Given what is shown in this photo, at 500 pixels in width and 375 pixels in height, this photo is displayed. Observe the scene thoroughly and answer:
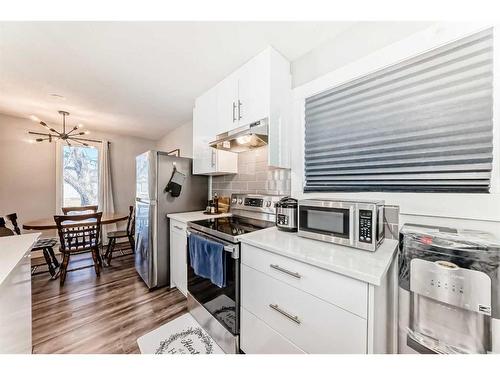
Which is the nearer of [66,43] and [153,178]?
[66,43]

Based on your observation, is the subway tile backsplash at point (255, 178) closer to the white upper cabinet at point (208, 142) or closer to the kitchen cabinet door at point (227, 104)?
the white upper cabinet at point (208, 142)

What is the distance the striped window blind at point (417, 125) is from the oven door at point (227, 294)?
0.92 m

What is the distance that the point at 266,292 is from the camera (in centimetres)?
112

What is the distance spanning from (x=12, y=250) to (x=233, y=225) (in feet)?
4.37

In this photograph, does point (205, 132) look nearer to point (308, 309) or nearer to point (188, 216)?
point (188, 216)

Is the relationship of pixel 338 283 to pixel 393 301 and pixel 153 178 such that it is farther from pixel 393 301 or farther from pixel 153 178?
pixel 153 178

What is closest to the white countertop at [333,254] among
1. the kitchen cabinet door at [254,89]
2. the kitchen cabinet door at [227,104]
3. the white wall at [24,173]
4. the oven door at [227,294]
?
the oven door at [227,294]

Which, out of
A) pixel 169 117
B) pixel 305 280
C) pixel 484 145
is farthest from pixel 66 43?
pixel 484 145

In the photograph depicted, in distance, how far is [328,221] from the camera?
1162 mm

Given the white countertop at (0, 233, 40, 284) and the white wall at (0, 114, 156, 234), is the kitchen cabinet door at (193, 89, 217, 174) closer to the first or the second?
the white countertop at (0, 233, 40, 284)

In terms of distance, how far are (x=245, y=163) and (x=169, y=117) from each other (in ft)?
6.12

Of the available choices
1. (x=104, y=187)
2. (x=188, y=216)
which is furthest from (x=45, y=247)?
(x=188, y=216)

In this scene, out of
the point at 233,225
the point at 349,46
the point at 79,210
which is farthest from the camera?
the point at 79,210

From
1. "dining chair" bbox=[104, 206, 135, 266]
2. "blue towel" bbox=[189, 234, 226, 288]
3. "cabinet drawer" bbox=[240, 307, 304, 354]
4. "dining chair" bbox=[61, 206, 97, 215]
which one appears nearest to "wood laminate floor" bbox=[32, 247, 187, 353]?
"dining chair" bbox=[104, 206, 135, 266]
